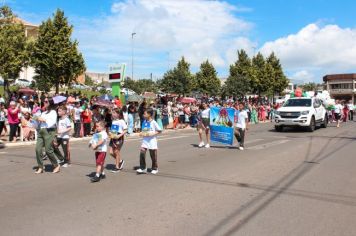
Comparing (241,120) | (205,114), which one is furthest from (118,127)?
(205,114)

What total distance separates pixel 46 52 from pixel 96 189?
1114 inches

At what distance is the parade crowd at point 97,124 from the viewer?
33.6ft

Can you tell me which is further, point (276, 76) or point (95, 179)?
point (276, 76)

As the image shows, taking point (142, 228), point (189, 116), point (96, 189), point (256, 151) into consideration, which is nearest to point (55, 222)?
point (142, 228)

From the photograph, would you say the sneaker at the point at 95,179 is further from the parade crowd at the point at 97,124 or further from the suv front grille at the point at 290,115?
the suv front grille at the point at 290,115

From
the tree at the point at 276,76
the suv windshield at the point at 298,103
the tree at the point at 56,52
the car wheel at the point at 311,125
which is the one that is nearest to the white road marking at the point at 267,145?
the car wheel at the point at 311,125

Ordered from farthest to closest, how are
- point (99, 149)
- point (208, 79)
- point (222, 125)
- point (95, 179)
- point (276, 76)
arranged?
point (276, 76)
point (208, 79)
point (222, 125)
point (99, 149)
point (95, 179)

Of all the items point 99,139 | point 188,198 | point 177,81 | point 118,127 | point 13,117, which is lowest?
point 188,198

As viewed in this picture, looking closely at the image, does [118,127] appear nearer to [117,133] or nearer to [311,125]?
[117,133]

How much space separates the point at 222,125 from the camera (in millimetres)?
16438

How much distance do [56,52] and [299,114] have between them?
64.0ft

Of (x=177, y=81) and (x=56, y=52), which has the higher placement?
(x=56, y=52)

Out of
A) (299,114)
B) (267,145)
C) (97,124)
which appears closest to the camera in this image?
(97,124)

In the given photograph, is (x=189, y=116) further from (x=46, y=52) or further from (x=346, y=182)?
(x=346, y=182)
